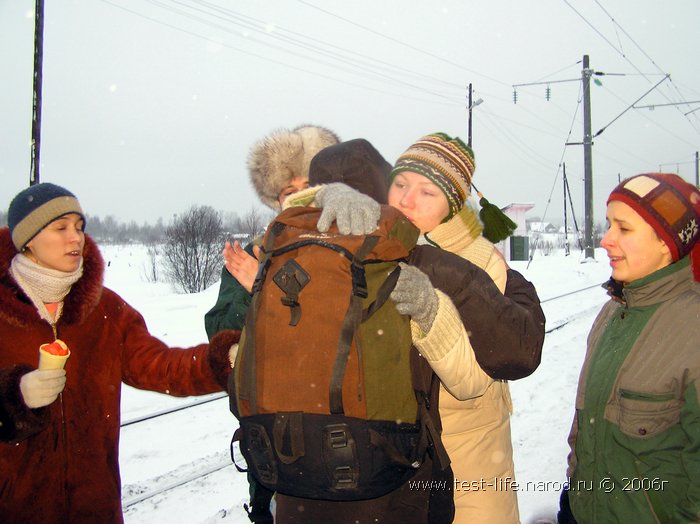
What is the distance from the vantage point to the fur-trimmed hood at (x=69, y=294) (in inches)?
88.4

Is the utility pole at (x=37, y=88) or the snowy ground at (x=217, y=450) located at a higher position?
the utility pole at (x=37, y=88)

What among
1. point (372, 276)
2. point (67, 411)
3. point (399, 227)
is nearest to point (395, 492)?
point (372, 276)

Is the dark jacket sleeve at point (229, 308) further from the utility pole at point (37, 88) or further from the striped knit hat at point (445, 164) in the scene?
the utility pole at point (37, 88)

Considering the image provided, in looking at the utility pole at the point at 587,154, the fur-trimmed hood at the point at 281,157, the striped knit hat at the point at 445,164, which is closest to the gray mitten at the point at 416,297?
the striped knit hat at the point at 445,164

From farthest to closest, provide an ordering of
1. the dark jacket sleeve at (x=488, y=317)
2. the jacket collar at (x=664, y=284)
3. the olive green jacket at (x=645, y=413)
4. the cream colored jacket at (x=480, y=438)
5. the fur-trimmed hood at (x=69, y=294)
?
the fur-trimmed hood at (x=69, y=294) → the jacket collar at (x=664, y=284) → the cream colored jacket at (x=480, y=438) → the olive green jacket at (x=645, y=413) → the dark jacket sleeve at (x=488, y=317)

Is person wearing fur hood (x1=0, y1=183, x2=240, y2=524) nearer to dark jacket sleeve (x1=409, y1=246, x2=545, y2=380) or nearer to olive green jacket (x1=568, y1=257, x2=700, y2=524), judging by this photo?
dark jacket sleeve (x1=409, y1=246, x2=545, y2=380)

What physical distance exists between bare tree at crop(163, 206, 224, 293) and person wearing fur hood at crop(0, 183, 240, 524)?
23460mm

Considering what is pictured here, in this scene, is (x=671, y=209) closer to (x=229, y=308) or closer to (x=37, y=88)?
(x=229, y=308)

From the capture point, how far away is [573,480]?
2248 millimetres

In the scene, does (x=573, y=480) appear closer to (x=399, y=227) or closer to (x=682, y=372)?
(x=682, y=372)

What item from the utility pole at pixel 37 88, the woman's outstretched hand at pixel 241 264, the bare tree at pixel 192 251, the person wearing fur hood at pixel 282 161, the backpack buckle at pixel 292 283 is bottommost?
the bare tree at pixel 192 251

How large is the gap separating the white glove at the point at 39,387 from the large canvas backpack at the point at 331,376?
3.23ft

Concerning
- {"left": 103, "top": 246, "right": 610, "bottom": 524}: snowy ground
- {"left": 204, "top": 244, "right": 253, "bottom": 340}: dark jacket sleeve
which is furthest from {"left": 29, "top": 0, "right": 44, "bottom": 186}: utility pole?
{"left": 204, "top": 244, "right": 253, "bottom": 340}: dark jacket sleeve

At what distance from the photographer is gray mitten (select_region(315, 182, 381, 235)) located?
1.57 metres
